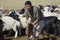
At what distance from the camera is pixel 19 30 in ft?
34.9

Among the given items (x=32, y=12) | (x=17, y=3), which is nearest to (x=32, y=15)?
(x=32, y=12)

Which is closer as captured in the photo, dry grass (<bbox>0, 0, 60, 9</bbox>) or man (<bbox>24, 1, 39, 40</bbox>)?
man (<bbox>24, 1, 39, 40</bbox>)

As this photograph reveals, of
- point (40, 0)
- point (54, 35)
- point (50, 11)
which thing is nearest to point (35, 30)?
point (54, 35)

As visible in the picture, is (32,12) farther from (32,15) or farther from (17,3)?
(17,3)

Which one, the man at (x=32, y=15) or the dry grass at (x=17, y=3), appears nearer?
the man at (x=32, y=15)

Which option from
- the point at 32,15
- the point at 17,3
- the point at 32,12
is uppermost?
the point at 32,12

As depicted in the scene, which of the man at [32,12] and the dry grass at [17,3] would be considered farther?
the dry grass at [17,3]

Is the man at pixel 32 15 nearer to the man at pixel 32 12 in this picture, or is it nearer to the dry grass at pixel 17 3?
the man at pixel 32 12

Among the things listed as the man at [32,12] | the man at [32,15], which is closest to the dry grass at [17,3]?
the man at [32,15]

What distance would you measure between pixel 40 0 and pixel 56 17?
5.47 meters

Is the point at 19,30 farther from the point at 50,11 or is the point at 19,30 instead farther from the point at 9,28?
the point at 50,11

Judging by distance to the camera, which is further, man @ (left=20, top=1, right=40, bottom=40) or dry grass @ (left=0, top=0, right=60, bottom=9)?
dry grass @ (left=0, top=0, right=60, bottom=9)


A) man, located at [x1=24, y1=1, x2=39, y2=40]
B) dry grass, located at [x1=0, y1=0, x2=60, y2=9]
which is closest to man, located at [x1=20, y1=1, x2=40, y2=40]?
man, located at [x1=24, y1=1, x2=39, y2=40]

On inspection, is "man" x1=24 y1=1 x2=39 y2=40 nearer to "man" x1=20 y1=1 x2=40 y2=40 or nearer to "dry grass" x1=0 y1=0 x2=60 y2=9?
"man" x1=20 y1=1 x2=40 y2=40
